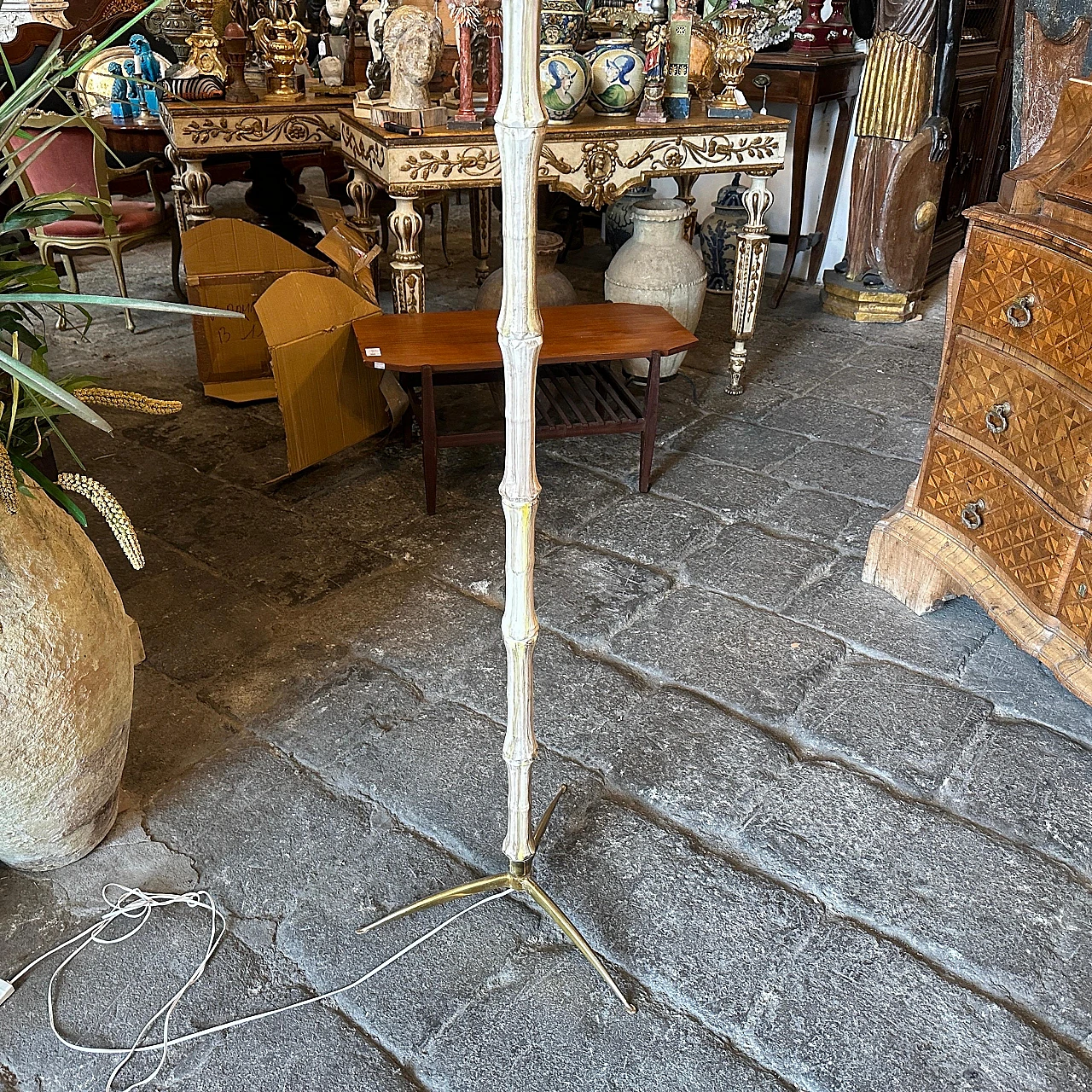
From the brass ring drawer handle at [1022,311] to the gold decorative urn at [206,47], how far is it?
2625mm

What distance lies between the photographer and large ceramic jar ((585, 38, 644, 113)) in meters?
3.13

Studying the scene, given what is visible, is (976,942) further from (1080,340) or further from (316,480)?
(316,480)

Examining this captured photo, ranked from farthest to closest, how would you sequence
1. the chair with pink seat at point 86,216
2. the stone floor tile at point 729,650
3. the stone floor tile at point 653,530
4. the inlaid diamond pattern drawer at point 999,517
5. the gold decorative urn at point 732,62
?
the chair with pink seat at point 86,216 → the gold decorative urn at point 732,62 → the stone floor tile at point 653,530 → the stone floor tile at point 729,650 → the inlaid diamond pattern drawer at point 999,517

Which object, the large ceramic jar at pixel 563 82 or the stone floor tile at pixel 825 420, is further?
the stone floor tile at pixel 825 420

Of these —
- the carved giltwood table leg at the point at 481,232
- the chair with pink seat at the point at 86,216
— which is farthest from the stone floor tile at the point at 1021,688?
the chair with pink seat at the point at 86,216

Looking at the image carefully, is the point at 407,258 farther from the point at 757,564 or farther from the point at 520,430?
the point at 520,430

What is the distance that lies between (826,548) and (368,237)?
1847 millimetres

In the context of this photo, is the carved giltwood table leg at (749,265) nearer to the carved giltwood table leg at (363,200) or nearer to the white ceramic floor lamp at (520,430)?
the carved giltwood table leg at (363,200)

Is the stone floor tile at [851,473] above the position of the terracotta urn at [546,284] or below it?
below

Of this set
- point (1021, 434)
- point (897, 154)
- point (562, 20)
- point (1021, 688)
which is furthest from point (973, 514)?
point (897, 154)

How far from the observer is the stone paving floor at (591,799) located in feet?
5.03

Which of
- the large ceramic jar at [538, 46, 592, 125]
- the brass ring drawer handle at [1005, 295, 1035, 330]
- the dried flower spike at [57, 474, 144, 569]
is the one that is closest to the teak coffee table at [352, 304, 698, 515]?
the large ceramic jar at [538, 46, 592, 125]

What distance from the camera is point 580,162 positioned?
307 centimetres

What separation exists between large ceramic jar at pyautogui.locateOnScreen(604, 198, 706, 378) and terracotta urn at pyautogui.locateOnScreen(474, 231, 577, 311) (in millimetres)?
185
